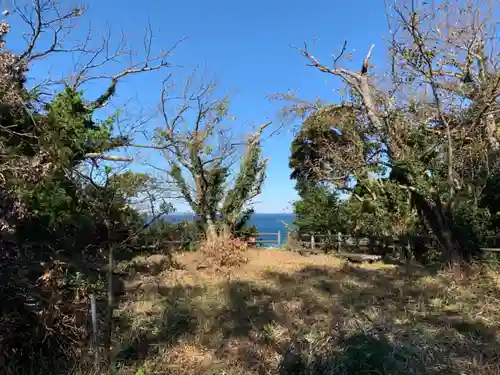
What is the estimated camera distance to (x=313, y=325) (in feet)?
15.8

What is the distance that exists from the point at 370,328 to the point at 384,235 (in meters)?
9.52

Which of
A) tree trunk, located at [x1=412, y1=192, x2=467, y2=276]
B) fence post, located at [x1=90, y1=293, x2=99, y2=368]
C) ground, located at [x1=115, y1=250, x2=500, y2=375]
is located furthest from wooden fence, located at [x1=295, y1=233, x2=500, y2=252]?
fence post, located at [x1=90, y1=293, x2=99, y2=368]

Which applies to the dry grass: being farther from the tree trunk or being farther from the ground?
the tree trunk

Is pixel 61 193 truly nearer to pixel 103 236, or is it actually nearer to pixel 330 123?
pixel 103 236

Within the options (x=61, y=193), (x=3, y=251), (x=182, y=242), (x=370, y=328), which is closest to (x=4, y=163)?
(x=3, y=251)

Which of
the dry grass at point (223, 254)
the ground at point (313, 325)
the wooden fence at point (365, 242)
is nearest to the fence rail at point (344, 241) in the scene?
the wooden fence at point (365, 242)

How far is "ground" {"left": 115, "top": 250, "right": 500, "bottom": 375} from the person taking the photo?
3820 mm

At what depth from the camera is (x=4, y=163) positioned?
429 centimetres

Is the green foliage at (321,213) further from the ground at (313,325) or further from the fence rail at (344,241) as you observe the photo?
the ground at (313,325)

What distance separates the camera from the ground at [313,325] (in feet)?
12.5

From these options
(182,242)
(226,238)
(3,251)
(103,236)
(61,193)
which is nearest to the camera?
(3,251)

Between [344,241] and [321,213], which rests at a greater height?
[321,213]

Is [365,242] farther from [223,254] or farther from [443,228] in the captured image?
[443,228]

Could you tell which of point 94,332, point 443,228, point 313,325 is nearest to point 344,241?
point 443,228
